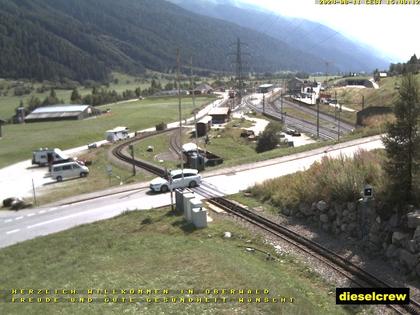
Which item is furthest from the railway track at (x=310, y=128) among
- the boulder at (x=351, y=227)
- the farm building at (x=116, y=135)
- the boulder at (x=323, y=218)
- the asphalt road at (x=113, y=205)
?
the boulder at (x=351, y=227)

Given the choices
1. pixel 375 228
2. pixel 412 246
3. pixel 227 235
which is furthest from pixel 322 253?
pixel 227 235

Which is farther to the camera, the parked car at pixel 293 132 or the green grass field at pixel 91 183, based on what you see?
the parked car at pixel 293 132

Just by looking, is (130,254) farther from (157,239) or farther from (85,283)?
(85,283)

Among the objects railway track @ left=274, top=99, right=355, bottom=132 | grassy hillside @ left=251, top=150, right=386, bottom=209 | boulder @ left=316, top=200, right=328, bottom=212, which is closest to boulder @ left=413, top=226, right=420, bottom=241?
grassy hillside @ left=251, top=150, right=386, bottom=209

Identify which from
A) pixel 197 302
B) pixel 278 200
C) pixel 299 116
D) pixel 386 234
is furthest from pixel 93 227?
pixel 299 116

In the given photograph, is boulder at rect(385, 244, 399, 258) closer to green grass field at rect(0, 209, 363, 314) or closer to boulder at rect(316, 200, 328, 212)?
green grass field at rect(0, 209, 363, 314)

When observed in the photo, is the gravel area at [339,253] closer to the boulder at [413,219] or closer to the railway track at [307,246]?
the railway track at [307,246]
